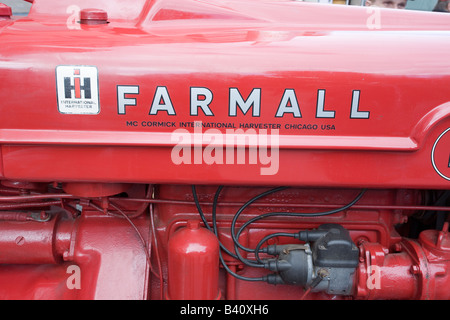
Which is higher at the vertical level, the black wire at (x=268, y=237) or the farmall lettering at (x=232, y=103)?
the farmall lettering at (x=232, y=103)

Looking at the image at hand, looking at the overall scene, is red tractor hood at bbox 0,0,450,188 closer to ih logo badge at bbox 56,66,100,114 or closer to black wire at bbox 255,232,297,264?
ih logo badge at bbox 56,66,100,114

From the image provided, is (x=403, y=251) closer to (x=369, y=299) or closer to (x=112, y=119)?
(x=369, y=299)

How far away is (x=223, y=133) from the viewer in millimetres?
1054

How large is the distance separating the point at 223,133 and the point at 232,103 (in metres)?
0.08

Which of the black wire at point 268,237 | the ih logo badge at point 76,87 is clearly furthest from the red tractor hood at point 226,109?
the black wire at point 268,237

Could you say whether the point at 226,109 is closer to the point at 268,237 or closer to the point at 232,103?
the point at 232,103

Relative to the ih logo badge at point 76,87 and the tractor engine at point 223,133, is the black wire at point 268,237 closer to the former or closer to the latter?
the tractor engine at point 223,133

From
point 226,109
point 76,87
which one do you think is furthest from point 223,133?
point 76,87

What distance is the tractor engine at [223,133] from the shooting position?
3.39 feet

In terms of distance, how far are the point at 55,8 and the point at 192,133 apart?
0.72 meters

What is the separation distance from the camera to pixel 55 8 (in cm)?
133

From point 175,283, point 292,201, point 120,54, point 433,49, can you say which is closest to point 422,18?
point 433,49

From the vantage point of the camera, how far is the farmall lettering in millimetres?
1030

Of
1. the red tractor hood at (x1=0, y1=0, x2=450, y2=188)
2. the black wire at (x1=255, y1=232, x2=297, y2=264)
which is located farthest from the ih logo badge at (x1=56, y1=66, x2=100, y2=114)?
the black wire at (x1=255, y1=232, x2=297, y2=264)
